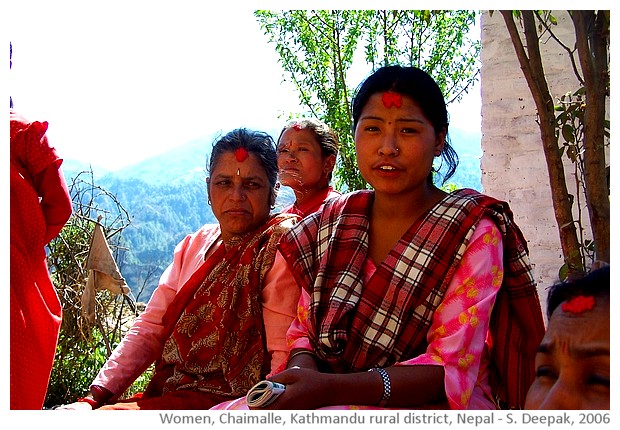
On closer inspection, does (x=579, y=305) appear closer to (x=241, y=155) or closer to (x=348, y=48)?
(x=241, y=155)

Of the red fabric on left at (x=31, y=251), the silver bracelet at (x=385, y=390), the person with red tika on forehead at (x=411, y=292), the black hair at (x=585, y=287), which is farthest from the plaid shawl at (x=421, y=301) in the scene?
the red fabric on left at (x=31, y=251)

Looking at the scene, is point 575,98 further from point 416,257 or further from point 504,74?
point 416,257

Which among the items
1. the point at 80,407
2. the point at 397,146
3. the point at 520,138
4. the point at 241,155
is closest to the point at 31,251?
the point at 80,407

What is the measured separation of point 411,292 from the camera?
7.63 feet

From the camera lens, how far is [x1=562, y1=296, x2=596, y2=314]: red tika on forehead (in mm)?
1769

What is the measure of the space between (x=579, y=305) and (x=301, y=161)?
2149mm

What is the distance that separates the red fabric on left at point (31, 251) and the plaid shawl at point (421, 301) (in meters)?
1.21

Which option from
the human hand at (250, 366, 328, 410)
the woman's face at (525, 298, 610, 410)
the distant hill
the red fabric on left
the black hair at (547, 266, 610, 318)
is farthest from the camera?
the distant hill

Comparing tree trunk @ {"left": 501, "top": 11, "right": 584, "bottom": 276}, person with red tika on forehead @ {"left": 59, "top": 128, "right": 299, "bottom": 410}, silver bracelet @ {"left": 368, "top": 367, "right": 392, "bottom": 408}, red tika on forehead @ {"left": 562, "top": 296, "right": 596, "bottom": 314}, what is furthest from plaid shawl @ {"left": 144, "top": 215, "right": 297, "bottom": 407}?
red tika on forehead @ {"left": 562, "top": 296, "right": 596, "bottom": 314}

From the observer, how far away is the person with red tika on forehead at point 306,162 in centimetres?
373

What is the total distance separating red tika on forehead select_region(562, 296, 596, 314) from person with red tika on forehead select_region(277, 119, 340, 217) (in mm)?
1995

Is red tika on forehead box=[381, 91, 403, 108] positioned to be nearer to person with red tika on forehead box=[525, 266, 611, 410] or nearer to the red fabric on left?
person with red tika on forehead box=[525, 266, 611, 410]

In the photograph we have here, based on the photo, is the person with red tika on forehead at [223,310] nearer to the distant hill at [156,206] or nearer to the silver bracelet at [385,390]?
the silver bracelet at [385,390]

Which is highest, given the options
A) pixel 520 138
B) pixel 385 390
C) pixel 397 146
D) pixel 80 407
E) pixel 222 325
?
pixel 520 138
